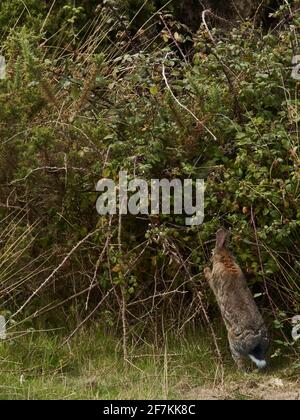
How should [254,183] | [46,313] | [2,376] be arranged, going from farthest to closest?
1. [46,313]
2. [254,183]
3. [2,376]

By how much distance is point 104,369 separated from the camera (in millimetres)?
7770

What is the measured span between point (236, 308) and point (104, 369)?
3.64ft

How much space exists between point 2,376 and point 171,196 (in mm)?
1995

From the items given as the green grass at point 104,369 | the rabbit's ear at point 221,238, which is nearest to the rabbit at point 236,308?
the rabbit's ear at point 221,238

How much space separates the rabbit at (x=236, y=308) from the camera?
7574 millimetres

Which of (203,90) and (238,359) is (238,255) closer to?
(238,359)

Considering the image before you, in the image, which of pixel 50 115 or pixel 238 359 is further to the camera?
pixel 50 115

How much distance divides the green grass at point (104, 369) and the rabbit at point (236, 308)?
6.8 inches

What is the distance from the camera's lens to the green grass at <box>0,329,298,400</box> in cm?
719

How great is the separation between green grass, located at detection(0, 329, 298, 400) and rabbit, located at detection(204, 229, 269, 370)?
0.17 m

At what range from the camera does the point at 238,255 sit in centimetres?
809

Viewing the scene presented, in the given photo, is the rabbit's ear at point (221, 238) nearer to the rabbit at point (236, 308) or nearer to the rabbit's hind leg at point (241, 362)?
the rabbit at point (236, 308)

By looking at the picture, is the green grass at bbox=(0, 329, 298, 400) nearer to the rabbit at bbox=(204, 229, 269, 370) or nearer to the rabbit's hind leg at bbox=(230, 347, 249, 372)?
the rabbit's hind leg at bbox=(230, 347, 249, 372)

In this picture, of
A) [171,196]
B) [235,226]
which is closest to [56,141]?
[171,196]
